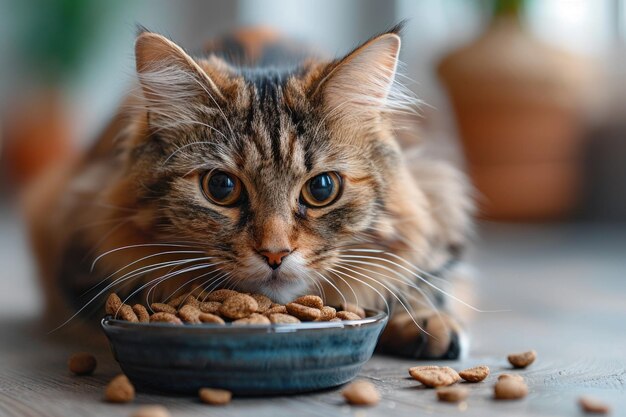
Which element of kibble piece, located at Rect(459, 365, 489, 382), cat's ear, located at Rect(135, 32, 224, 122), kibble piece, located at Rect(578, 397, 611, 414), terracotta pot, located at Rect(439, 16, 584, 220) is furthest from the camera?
terracotta pot, located at Rect(439, 16, 584, 220)

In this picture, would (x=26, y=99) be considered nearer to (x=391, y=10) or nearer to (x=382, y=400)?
(x=391, y=10)

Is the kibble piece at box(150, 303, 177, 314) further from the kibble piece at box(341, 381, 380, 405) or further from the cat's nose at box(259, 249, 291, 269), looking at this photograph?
the kibble piece at box(341, 381, 380, 405)

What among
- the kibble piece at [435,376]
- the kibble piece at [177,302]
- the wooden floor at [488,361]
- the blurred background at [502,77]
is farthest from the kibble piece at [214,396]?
the blurred background at [502,77]

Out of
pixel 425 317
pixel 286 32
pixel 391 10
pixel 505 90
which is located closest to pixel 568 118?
pixel 505 90

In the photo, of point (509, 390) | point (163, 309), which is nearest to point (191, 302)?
point (163, 309)

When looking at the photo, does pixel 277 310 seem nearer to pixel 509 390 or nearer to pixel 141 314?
pixel 141 314

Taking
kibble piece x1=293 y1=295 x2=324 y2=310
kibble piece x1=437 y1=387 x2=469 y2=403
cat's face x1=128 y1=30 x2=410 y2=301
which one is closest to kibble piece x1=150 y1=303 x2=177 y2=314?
cat's face x1=128 y1=30 x2=410 y2=301
